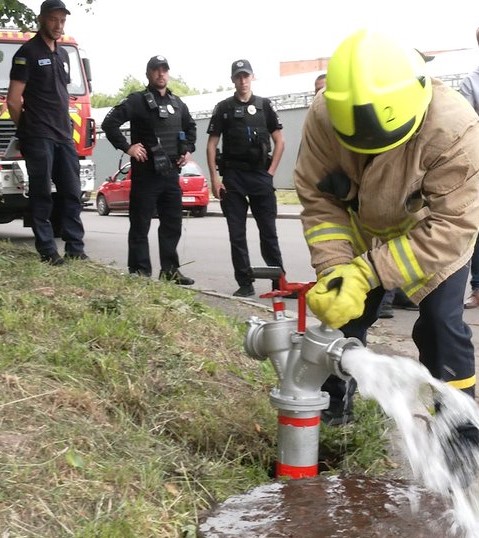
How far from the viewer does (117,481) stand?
108 inches

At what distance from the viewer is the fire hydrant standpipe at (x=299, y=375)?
113 inches

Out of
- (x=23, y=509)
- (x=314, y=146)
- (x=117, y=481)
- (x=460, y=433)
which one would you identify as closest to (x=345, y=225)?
(x=314, y=146)

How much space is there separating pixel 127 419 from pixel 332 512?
864 mm

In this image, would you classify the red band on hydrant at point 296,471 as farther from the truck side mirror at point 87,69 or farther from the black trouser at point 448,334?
the truck side mirror at point 87,69

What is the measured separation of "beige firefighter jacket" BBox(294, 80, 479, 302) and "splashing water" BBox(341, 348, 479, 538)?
35cm

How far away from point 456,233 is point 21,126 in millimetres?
4372

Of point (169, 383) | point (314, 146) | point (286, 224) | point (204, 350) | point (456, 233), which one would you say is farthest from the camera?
point (286, 224)

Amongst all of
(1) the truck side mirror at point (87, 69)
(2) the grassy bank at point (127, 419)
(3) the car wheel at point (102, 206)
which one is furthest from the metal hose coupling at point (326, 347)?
(3) the car wheel at point (102, 206)

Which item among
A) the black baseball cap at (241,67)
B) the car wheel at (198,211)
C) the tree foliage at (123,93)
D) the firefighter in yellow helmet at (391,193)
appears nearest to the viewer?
the firefighter in yellow helmet at (391,193)

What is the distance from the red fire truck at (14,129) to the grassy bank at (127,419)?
21.3ft

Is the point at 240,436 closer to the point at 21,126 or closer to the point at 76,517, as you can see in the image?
the point at 76,517

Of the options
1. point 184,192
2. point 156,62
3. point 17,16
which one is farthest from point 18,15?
point 184,192

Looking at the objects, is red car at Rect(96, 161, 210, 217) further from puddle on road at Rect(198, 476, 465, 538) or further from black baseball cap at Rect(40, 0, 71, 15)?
puddle on road at Rect(198, 476, 465, 538)

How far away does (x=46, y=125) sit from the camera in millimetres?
6562
